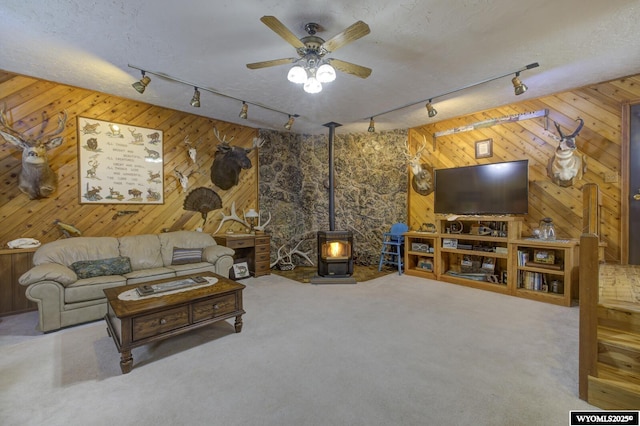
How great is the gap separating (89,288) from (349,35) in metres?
3.57

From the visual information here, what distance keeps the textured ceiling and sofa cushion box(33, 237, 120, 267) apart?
205 cm

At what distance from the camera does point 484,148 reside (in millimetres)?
4727

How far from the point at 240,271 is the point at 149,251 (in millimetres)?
1512

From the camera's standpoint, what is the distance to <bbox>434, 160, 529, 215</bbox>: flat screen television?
163 inches

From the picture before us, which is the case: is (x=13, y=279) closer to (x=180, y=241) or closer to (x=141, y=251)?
(x=141, y=251)

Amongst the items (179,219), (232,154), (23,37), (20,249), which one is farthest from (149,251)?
(23,37)

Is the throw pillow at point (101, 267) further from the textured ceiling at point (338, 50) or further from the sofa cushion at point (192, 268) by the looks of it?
the textured ceiling at point (338, 50)

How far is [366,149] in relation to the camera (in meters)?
6.05

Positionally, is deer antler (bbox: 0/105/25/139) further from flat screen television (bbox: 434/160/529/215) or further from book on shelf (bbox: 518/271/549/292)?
book on shelf (bbox: 518/271/549/292)

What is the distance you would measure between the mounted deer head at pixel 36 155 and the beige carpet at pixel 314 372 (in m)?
1.54

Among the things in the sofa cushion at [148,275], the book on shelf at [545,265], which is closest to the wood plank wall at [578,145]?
the book on shelf at [545,265]

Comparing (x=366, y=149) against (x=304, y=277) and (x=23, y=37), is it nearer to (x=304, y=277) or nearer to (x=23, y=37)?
(x=304, y=277)

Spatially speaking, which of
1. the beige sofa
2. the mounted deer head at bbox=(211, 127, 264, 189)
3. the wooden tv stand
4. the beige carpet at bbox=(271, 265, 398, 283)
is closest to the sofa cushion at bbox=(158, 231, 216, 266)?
the beige sofa

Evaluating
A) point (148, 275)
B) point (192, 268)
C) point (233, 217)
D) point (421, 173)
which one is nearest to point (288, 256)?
point (233, 217)
